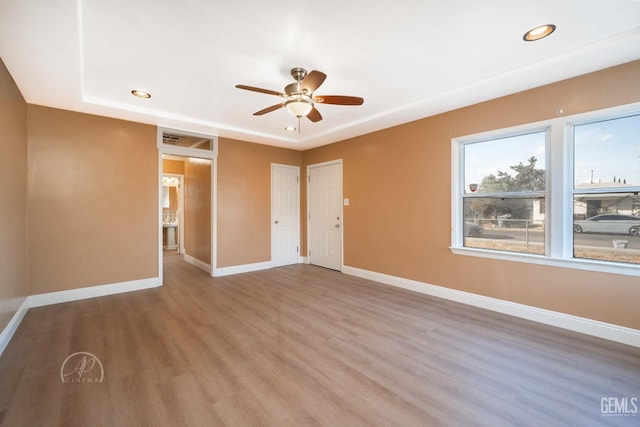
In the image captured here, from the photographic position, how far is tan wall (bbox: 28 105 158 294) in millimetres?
3520

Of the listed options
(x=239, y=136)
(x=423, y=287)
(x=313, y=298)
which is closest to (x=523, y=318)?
(x=423, y=287)

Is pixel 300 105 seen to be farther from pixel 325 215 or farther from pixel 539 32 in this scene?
pixel 325 215

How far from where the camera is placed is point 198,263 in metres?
5.86

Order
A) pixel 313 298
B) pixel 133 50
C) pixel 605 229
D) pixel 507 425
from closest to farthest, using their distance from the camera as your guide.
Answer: pixel 507 425 → pixel 133 50 → pixel 605 229 → pixel 313 298

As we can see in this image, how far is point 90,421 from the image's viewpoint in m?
1.64

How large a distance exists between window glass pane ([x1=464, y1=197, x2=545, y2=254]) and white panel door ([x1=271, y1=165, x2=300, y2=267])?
359cm

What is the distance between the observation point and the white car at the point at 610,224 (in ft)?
8.41

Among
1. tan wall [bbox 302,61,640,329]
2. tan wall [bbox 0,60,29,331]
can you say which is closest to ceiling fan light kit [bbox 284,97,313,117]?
tan wall [bbox 302,61,640,329]

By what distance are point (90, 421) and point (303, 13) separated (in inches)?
119

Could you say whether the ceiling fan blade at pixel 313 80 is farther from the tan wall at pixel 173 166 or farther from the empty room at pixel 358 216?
the tan wall at pixel 173 166

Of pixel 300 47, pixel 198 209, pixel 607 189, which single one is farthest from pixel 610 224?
pixel 198 209

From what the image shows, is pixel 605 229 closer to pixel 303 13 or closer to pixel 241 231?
Answer: pixel 303 13

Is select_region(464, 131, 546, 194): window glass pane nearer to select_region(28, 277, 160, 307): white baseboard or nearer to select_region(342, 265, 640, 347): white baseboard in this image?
select_region(342, 265, 640, 347): white baseboard

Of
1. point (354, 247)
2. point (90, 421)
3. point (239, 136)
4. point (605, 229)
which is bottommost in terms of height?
point (90, 421)
